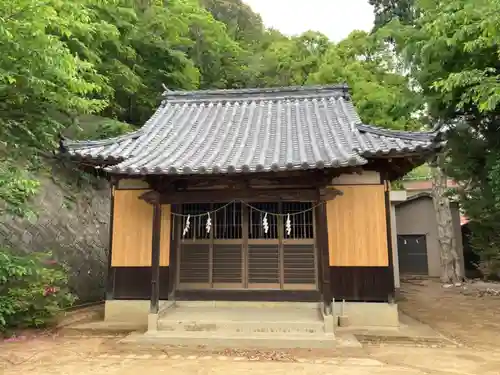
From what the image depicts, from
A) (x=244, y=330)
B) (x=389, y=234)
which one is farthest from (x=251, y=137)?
(x=244, y=330)

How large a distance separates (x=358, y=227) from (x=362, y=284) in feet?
3.78

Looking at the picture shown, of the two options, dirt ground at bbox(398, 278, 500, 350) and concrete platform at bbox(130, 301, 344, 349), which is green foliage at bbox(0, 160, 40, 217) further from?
dirt ground at bbox(398, 278, 500, 350)

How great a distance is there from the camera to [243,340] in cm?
663

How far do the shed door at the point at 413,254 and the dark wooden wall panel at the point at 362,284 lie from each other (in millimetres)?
12401

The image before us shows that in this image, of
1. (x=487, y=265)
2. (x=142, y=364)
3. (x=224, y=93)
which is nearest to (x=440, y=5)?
(x=224, y=93)

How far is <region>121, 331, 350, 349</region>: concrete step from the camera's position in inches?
254

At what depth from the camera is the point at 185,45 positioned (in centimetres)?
1595

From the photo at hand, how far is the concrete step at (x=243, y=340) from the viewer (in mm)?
6453

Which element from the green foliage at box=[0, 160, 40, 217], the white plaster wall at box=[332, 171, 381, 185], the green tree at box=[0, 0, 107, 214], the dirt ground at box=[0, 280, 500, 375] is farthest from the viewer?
the white plaster wall at box=[332, 171, 381, 185]

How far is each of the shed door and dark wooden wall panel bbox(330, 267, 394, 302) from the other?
12401 mm

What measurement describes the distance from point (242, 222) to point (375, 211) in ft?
9.16

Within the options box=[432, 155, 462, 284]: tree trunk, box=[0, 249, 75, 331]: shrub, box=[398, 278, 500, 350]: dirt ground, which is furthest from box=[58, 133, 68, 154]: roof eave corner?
box=[432, 155, 462, 284]: tree trunk

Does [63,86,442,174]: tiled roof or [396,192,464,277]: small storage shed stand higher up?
[63,86,442,174]: tiled roof

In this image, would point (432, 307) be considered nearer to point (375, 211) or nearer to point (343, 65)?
point (375, 211)
